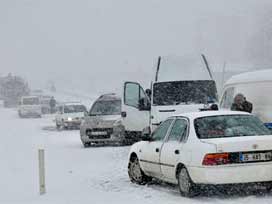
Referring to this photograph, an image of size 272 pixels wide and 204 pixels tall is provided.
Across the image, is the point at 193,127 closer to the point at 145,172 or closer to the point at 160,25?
the point at 145,172

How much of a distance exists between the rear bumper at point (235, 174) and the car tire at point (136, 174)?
270 cm

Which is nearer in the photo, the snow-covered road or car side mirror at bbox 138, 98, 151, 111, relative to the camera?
the snow-covered road

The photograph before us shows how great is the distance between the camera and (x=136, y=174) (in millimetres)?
13805

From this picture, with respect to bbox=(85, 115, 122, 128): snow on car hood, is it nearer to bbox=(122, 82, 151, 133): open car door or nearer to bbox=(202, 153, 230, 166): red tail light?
bbox=(122, 82, 151, 133): open car door

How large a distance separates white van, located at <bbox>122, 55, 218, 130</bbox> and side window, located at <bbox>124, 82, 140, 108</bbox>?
1124mm

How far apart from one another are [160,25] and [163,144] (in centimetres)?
17714

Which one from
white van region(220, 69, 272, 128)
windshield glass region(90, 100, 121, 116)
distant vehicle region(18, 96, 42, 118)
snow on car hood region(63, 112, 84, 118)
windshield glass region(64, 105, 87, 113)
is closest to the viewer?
white van region(220, 69, 272, 128)

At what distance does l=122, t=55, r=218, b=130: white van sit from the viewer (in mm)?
19500

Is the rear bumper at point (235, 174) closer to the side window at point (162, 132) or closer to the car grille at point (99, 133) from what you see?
the side window at point (162, 132)

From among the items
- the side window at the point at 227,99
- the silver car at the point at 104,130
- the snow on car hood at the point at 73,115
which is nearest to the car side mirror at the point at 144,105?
Result: the silver car at the point at 104,130

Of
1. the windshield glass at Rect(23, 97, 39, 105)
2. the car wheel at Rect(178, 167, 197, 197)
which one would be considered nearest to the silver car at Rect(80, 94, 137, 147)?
the car wheel at Rect(178, 167, 197, 197)

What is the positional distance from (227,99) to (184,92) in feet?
10.5

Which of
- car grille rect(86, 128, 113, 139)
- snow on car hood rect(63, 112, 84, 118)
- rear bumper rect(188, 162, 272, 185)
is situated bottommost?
rear bumper rect(188, 162, 272, 185)

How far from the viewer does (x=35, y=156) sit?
2200cm
